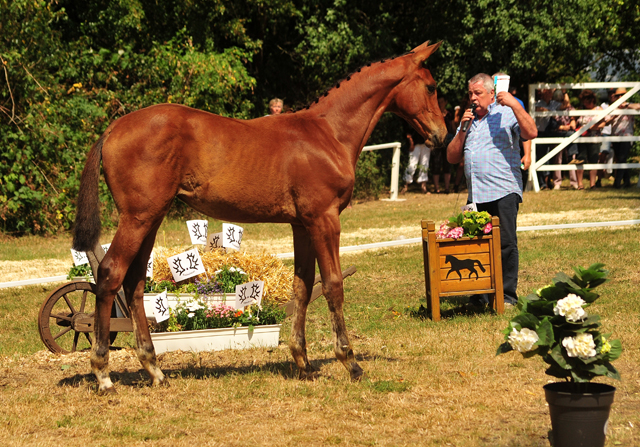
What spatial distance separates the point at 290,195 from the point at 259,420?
1.65 metres

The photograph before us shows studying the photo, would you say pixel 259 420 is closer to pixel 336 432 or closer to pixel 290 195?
pixel 336 432

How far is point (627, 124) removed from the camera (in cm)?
1823

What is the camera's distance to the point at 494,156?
24.3ft

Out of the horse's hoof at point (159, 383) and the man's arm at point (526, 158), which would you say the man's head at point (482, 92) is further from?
the horse's hoof at point (159, 383)

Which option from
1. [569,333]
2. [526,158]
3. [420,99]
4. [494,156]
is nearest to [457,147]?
[494,156]

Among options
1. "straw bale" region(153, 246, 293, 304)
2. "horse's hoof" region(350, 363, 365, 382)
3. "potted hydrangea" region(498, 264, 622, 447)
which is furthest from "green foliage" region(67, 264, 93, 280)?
"potted hydrangea" region(498, 264, 622, 447)

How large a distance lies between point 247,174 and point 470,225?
3011 mm

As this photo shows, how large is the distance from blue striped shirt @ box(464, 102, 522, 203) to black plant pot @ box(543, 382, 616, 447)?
403cm

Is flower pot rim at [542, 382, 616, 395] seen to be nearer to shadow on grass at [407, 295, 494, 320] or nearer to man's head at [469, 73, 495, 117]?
shadow on grass at [407, 295, 494, 320]

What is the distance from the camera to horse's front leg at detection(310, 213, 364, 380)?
207 inches

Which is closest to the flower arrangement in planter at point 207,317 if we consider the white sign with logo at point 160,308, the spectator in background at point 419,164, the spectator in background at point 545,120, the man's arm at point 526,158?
the white sign with logo at point 160,308

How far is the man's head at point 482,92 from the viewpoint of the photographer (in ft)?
24.3

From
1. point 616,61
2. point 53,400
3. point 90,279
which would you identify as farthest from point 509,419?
point 616,61

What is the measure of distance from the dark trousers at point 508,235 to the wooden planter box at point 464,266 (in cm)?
32
